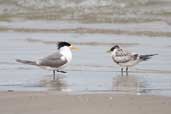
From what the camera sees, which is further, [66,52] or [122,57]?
[122,57]

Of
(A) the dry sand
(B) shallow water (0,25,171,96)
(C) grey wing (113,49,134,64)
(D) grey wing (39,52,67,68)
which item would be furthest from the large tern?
(A) the dry sand

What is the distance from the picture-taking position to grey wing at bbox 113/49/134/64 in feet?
43.8

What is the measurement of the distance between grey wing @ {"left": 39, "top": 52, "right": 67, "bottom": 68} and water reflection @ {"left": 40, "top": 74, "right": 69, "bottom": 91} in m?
0.29

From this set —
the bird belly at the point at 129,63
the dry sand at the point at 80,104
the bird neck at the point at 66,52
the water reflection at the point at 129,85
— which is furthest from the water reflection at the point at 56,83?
the bird belly at the point at 129,63

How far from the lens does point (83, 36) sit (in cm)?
1864

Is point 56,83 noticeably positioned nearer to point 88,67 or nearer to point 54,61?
point 54,61

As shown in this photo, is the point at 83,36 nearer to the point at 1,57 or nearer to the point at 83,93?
the point at 1,57

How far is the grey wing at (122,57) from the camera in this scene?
13.4 metres

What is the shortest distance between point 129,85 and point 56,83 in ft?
4.14

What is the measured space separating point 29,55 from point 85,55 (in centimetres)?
120

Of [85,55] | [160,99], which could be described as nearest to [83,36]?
[85,55]

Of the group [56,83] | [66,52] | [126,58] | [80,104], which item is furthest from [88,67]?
[80,104]

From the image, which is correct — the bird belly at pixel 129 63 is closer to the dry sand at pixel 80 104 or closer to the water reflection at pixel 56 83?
the water reflection at pixel 56 83

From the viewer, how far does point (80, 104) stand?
356 inches
